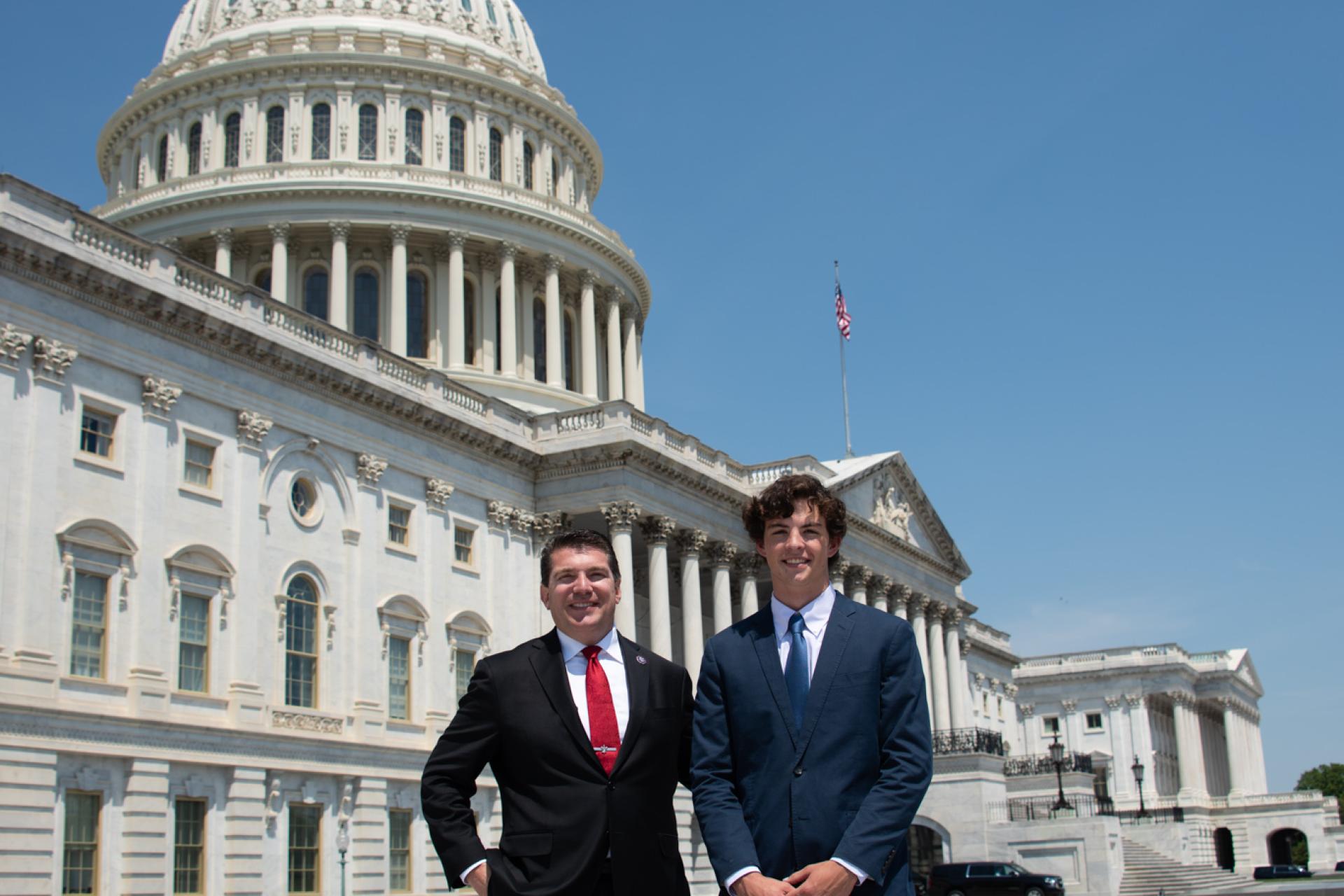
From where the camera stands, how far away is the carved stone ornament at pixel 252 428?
117 feet

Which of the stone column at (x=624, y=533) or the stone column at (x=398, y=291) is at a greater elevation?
the stone column at (x=398, y=291)

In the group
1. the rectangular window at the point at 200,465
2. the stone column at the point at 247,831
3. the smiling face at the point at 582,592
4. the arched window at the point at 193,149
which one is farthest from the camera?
the arched window at the point at 193,149

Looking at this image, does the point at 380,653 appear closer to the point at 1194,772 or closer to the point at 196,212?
the point at 196,212

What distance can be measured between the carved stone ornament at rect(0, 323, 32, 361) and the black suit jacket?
83.2 ft

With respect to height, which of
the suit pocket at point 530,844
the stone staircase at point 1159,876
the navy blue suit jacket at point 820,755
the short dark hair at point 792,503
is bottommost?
the stone staircase at point 1159,876

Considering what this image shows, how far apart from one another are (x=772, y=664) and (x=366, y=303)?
55701 millimetres

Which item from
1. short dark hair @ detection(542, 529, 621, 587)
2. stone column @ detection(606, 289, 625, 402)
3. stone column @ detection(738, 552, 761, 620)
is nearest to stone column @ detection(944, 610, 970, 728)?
stone column @ detection(738, 552, 761, 620)

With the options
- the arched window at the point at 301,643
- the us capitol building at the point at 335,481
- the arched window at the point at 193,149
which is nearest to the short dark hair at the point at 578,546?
the us capitol building at the point at 335,481

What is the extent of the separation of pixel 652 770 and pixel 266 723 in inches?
1144

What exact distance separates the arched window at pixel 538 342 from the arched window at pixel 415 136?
7.80 metres

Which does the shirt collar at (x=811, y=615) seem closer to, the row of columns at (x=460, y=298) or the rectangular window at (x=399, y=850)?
the rectangular window at (x=399, y=850)

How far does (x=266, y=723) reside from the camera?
3466 centimetres

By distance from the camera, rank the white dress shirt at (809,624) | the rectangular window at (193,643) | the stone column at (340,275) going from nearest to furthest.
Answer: the white dress shirt at (809,624)
the rectangular window at (193,643)
the stone column at (340,275)

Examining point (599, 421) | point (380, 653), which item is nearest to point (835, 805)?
point (380, 653)
